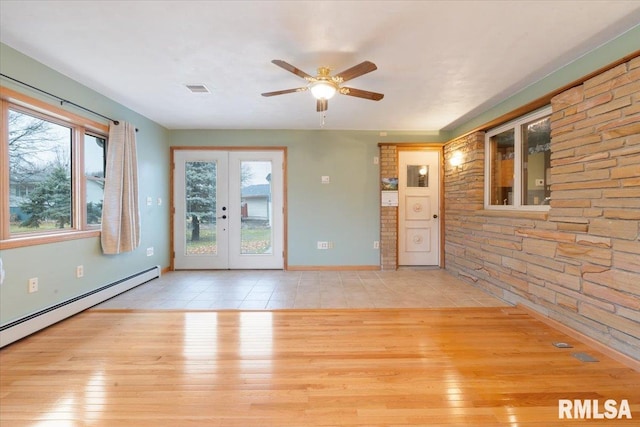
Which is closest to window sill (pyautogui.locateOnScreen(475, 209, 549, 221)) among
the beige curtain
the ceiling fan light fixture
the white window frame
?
the white window frame

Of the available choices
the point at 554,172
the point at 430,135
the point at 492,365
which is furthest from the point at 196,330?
the point at 430,135

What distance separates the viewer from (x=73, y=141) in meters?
3.05

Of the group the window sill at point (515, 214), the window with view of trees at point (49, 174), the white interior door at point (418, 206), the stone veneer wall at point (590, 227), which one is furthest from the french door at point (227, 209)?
the stone veneer wall at point (590, 227)

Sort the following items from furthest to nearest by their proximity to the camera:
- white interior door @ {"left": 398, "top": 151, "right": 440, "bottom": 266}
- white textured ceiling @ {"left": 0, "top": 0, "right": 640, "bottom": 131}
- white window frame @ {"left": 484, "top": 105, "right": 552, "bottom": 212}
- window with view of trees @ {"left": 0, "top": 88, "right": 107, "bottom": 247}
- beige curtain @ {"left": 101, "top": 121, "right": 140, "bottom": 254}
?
white interior door @ {"left": 398, "top": 151, "right": 440, "bottom": 266}
beige curtain @ {"left": 101, "top": 121, "right": 140, "bottom": 254}
white window frame @ {"left": 484, "top": 105, "right": 552, "bottom": 212}
window with view of trees @ {"left": 0, "top": 88, "right": 107, "bottom": 247}
white textured ceiling @ {"left": 0, "top": 0, "right": 640, "bottom": 131}

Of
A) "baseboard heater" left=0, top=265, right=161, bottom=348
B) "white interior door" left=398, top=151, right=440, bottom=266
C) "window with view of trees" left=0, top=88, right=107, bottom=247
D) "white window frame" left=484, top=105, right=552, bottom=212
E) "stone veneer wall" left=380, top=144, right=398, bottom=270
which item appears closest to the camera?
"baseboard heater" left=0, top=265, right=161, bottom=348

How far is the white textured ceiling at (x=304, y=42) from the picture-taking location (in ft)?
6.19

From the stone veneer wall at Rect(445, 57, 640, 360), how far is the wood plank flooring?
0.29 m

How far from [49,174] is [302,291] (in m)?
2.99

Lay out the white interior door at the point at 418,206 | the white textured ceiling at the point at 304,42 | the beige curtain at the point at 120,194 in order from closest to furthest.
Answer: the white textured ceiling at the point at 304,42 < the beige curtain at the point at 120,194 < the white interior door at the point at 418,206

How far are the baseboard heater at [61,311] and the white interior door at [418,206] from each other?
13.8ft

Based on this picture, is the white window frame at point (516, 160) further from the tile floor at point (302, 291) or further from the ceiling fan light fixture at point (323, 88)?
the ceiling fan light fixture at point (323, 88)

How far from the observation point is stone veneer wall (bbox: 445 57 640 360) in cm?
199

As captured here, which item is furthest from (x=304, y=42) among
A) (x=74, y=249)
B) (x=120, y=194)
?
(x=74, y=249)

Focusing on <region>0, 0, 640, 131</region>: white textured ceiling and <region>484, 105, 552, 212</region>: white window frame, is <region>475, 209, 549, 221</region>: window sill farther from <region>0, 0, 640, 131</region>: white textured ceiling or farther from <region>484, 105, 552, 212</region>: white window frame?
<region>0, 0, 640, 131</region>: white textured ceiling
